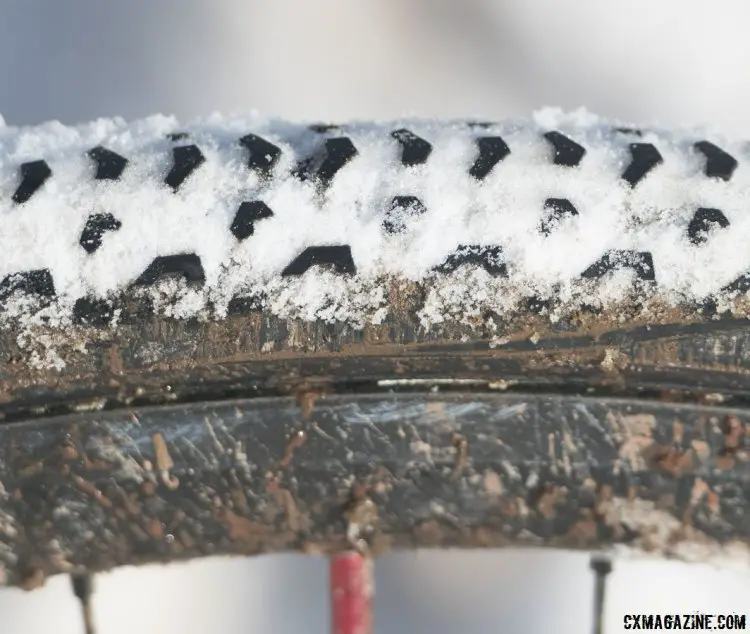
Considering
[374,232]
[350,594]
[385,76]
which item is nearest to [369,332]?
[374,232]

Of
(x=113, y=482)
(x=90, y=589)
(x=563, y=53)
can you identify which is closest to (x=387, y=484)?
(x=113, y=482)

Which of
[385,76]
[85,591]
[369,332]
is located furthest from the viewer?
[385,76]

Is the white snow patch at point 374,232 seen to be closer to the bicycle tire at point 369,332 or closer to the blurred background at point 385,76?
the bicycle tire at point 369,332

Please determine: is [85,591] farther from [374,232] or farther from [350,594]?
[374,232]

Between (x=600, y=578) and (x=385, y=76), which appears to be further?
(x=385, y=76)

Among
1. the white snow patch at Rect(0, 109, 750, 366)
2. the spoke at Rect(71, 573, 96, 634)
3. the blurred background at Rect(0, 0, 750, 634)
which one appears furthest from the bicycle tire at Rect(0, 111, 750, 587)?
the blurred background at Rect(0, 0, 750, 634)

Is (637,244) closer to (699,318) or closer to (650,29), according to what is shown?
(699,318)
